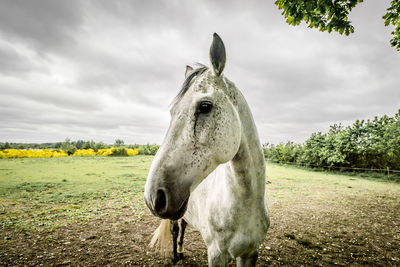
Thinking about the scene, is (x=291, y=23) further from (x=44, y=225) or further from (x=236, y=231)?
(x=44, y=225)

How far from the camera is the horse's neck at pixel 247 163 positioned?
5.65ft

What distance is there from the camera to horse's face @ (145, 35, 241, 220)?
1.15 metres

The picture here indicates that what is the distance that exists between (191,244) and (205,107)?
14.1 feet

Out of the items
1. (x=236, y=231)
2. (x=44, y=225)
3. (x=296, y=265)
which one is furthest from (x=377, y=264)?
(x=44, y=225)

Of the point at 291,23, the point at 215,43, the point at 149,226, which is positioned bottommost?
the point at 149,226

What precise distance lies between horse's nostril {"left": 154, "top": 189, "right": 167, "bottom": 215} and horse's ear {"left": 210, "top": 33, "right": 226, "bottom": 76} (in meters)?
1.07

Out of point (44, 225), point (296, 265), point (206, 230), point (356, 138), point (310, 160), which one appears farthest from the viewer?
point (310, 160)

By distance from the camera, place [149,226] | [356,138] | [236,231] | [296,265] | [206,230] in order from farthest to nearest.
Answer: [356,138], [149,226], [296,265], [206,230], [236,231]

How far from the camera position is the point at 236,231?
1.90 metres

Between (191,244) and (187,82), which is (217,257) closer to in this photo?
(187,82)

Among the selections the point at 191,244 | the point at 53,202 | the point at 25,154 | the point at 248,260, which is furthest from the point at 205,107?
the point at 25,154

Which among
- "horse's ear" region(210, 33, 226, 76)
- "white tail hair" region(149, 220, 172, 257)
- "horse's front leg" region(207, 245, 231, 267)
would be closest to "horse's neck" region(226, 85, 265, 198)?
"horse's ear" region(210, 33, 226, 76)

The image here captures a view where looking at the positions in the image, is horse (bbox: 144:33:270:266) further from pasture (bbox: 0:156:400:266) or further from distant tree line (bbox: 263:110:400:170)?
distant tree line (bbox: 263:110:400:170)

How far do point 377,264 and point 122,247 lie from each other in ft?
18.7
